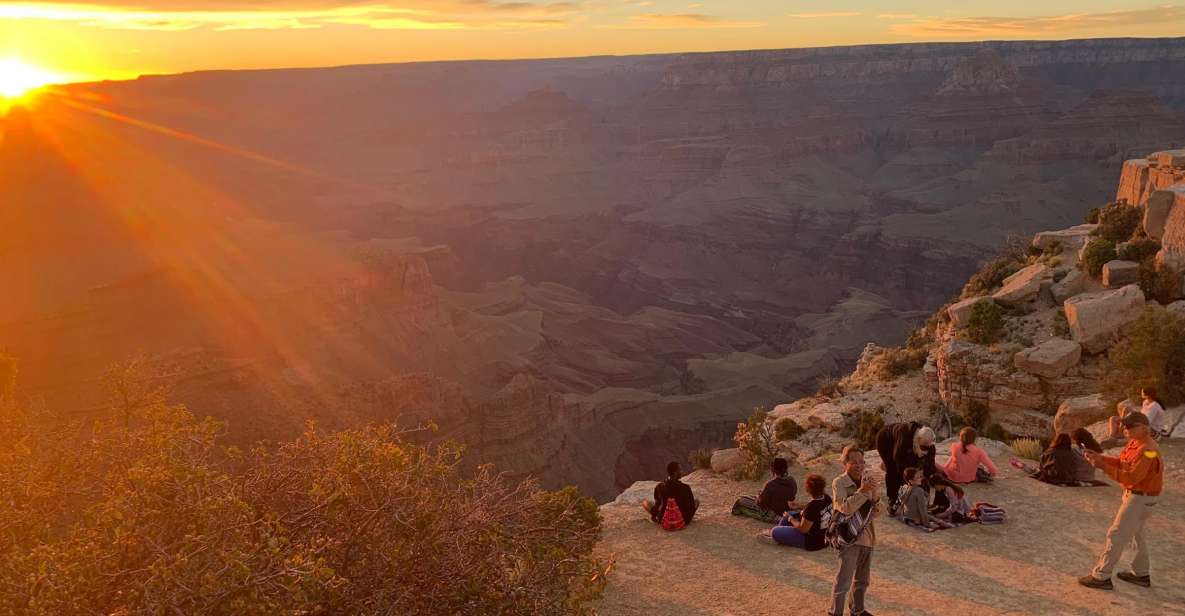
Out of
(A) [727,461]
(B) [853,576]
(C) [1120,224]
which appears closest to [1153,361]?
(A) [727,461]

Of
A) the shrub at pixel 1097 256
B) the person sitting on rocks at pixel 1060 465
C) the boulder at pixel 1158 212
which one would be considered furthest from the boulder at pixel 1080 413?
the boulder at pixel 1158 212

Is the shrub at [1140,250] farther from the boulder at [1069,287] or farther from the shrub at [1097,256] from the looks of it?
the boulder at [1069,287]

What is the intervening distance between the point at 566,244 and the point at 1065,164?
65272 mm

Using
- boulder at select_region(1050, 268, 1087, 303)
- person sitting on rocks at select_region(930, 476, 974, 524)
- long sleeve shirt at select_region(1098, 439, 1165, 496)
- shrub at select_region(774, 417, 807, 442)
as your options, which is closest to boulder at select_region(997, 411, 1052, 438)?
boulder at select_region(1050, 268, 1087, 303)

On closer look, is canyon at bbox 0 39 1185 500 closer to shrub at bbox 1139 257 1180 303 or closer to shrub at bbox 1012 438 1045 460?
shrub at bbox 1139 257 1180 303

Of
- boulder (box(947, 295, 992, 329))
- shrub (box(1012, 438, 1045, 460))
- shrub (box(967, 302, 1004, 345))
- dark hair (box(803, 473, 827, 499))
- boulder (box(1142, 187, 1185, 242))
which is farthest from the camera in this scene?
boulder (box(947, 295, 992, 329))

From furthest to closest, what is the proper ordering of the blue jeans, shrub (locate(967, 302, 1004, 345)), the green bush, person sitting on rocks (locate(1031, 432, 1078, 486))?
the green bush
shrub (locate(967, 302, 1004, 345))
person sitting on rocks (locate(1031, 432, 1078, 486))
the blue jeans

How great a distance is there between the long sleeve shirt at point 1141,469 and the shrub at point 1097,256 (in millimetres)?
13811

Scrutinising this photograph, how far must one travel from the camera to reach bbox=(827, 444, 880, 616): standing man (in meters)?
9.45

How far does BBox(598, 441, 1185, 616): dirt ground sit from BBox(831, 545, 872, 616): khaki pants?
0.92m

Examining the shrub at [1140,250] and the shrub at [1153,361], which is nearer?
the shrub at [1153,361]

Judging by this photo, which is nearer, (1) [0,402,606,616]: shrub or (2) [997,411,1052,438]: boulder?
(1) [0,402,606,616]: shrub

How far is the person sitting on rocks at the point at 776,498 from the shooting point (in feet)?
46.7

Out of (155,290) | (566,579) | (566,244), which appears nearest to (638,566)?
(566,579)
